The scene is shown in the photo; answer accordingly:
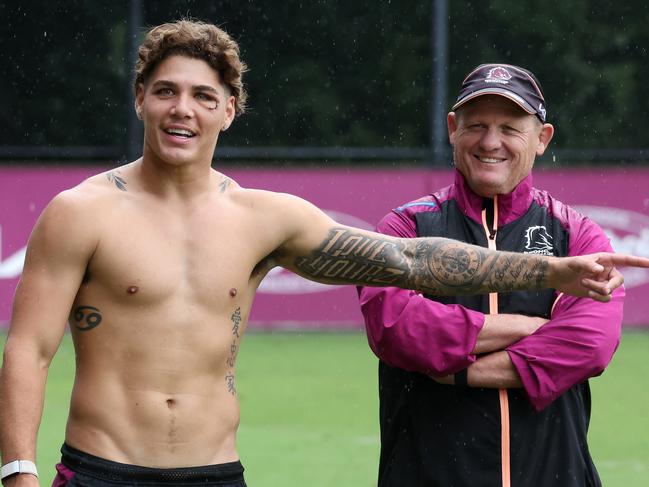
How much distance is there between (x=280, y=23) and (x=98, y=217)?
13.2 metres

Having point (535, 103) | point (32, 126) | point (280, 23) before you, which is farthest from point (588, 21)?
point (535, 103)

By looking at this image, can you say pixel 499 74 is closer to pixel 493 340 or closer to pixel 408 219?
pixel 408 219

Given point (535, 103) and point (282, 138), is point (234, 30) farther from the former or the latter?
point (535, 103)

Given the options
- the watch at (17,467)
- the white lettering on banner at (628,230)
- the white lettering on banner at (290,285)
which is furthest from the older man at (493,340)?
the white lettering on banner at (628,230)

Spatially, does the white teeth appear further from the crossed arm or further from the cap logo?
the cap logo

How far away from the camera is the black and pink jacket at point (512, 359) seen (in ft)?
14.7

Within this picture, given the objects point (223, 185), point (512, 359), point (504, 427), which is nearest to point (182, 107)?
point (223, 185)

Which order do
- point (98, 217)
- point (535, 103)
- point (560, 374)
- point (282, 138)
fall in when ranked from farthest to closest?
point (282, 138), point (535, 103), point (560, 374), point (98, 217)

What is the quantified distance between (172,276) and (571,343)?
1.31 m

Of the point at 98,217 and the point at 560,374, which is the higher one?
the point at 98,217

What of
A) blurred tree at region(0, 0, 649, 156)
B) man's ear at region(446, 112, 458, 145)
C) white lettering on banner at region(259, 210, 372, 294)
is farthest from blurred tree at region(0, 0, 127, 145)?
man's ear at region(446, 112, 458, 145)

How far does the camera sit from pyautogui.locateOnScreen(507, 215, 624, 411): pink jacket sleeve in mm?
4480

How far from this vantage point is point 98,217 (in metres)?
4.22

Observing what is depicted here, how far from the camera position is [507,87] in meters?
4.71
